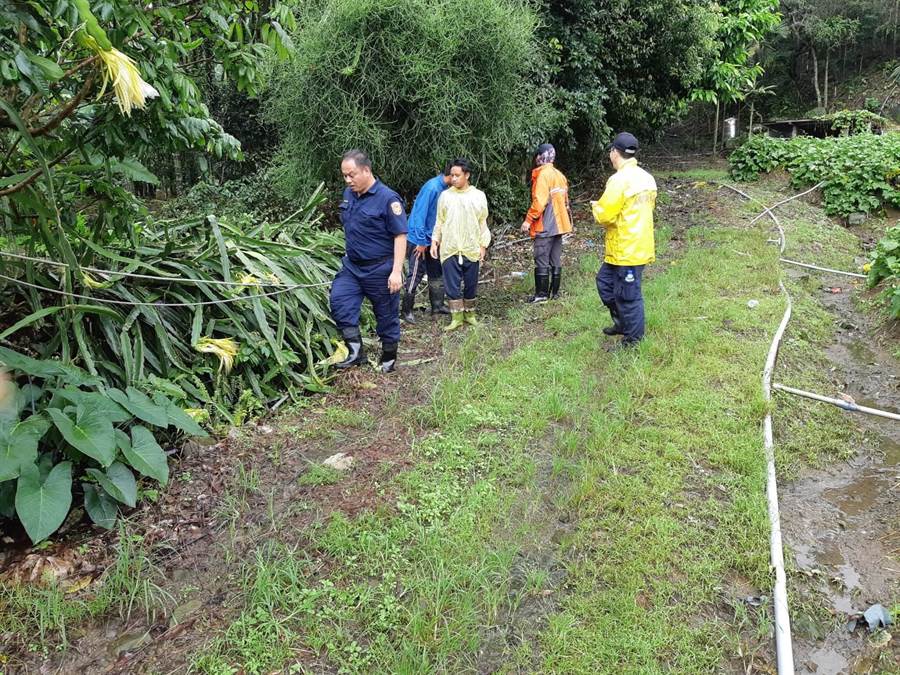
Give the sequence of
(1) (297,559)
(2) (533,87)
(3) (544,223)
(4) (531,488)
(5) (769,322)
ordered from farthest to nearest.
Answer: (2) (533,87) < (3) (544,223) < (5) (769,322) < (4) (531,488) < (1) (297,559)

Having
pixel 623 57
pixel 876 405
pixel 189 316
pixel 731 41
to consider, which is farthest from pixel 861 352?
pixel 731 41

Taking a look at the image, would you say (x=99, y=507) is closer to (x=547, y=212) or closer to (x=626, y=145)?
(x=626, y=145)

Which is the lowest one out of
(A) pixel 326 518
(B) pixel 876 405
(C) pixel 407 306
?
(B) pixel 876 405

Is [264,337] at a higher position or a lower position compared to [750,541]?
higher

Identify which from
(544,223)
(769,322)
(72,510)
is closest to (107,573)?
(72,510)

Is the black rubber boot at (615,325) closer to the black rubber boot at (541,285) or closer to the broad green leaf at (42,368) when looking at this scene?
the black rubber boot at (541,285)

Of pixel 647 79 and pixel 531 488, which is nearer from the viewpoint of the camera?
pixel 531 488

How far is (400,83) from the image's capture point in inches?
289

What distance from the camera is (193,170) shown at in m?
13.7

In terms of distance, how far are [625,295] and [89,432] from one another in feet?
13.2

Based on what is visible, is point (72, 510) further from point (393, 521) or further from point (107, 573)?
point (393, 521)

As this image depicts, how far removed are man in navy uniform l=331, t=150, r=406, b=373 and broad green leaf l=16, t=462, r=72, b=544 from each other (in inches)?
98.8

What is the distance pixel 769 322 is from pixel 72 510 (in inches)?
229

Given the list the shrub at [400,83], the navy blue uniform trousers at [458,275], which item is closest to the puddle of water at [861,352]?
the navy blue uniform trousers at [458,275]
